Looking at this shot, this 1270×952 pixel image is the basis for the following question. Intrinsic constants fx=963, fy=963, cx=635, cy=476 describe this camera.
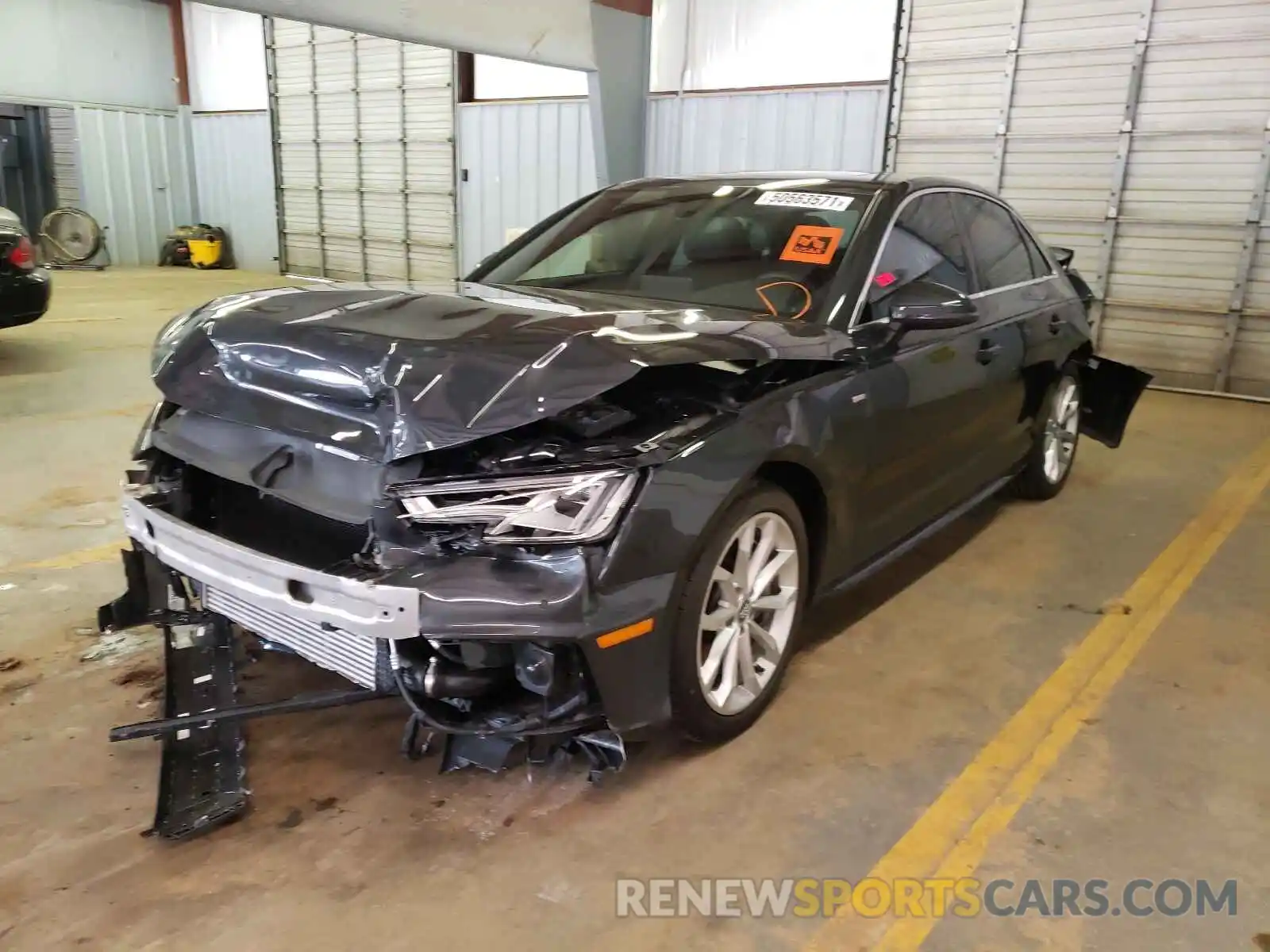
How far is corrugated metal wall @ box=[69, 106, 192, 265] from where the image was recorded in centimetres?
1605

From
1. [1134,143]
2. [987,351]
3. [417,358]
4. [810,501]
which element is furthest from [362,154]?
[417,358]

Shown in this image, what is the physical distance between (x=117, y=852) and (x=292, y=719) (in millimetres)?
582

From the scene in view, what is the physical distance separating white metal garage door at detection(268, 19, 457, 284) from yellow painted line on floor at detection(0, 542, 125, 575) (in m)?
10.1

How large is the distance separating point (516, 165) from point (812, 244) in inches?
399

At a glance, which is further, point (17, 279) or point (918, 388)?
point (17, 279)

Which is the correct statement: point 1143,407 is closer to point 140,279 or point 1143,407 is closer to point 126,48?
point 140,279

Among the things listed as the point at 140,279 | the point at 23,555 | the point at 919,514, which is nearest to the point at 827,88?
the point at 919,514

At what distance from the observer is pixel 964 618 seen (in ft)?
11.1

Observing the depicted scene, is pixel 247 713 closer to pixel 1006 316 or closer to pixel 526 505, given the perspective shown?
pixel 526 505

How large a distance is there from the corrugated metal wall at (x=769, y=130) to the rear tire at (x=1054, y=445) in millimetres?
5133

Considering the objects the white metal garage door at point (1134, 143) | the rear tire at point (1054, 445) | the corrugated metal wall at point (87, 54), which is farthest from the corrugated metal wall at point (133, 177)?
the rear tire at point (1054, 445)

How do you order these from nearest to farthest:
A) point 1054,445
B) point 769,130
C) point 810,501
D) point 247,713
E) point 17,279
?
point 247,713
point 810,501
point 1054,445
point 17,279
point 769,130

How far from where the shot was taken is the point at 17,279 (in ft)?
22.3

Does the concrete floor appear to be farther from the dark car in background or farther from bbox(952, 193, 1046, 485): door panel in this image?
the dark car in background
